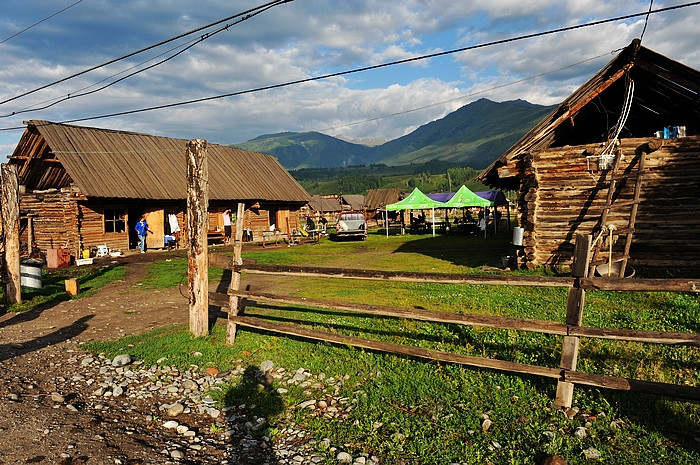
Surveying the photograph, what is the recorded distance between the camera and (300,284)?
48.3 feet

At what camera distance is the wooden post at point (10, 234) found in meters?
11.7

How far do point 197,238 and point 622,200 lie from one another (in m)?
12.7

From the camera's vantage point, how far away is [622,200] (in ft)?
44.4

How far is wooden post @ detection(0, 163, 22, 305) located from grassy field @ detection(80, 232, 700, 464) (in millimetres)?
5750

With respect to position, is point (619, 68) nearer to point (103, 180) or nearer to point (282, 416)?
point (282, 416)

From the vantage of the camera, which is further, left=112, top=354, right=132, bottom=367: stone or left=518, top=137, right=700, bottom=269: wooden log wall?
left=518, top=137, right=700, bottom=269: wooden log wall

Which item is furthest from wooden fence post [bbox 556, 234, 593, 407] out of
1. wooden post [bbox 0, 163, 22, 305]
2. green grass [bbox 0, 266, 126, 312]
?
wooden post [bbox 0, 163, 22, 305]

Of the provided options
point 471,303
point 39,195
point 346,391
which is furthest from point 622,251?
point 39,195

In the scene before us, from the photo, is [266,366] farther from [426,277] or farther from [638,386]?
[638,386]

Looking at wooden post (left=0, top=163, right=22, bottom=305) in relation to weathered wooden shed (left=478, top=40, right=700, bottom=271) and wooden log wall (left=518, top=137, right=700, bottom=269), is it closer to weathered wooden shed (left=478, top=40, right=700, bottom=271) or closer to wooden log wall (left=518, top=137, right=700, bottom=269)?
weathered wooden shed (left=478, top=40, right=700, bottom=271)

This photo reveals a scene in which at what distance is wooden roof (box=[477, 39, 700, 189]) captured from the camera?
13039 millimetres

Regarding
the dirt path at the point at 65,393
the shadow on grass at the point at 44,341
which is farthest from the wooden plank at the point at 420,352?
the shadow on grass at the point at 44,341

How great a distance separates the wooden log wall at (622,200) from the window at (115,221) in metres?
21.7

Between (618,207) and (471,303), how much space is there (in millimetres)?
6913
